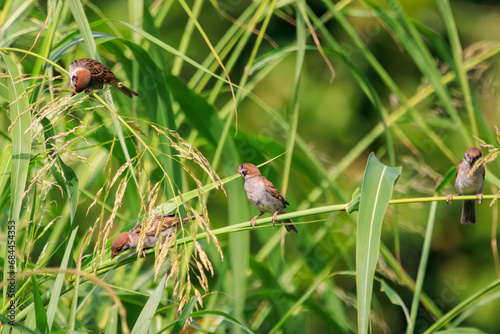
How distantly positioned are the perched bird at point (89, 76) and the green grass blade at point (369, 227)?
3.21 feet

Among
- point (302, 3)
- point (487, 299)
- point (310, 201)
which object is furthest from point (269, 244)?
point (302, 3)

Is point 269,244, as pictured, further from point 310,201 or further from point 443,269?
point 443,269

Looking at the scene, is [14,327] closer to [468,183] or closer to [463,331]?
[463,331]

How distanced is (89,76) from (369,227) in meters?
1.19

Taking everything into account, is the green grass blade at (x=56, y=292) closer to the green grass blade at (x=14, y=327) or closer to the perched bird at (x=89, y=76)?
the green grass blade at (x=14, y=327)

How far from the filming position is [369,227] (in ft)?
5.38

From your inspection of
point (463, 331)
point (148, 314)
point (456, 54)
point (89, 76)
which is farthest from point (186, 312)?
point (456, 54)

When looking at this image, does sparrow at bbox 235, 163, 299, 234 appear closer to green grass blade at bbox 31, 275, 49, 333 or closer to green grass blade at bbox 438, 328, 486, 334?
green grass blade at bbox 438, 328, 486, 334

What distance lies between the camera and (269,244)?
9.78 feet

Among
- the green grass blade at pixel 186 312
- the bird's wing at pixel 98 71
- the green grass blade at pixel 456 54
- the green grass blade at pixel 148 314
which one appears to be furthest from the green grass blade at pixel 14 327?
the green grass blade at pixel 456 54

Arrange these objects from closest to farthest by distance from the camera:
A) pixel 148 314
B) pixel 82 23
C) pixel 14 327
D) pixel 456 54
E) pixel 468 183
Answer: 1. pixel 14 327
2. pixel 148 314
3. pixel 82 23
4. pixel 456 54
5. pixel 468 183

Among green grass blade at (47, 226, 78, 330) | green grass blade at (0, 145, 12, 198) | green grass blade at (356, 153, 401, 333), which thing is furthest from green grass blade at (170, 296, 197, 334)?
green grass blade at (0, 145, 12, 198)

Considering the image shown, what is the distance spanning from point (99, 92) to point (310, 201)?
123cm

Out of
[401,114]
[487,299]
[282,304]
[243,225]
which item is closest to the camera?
[243,225]
